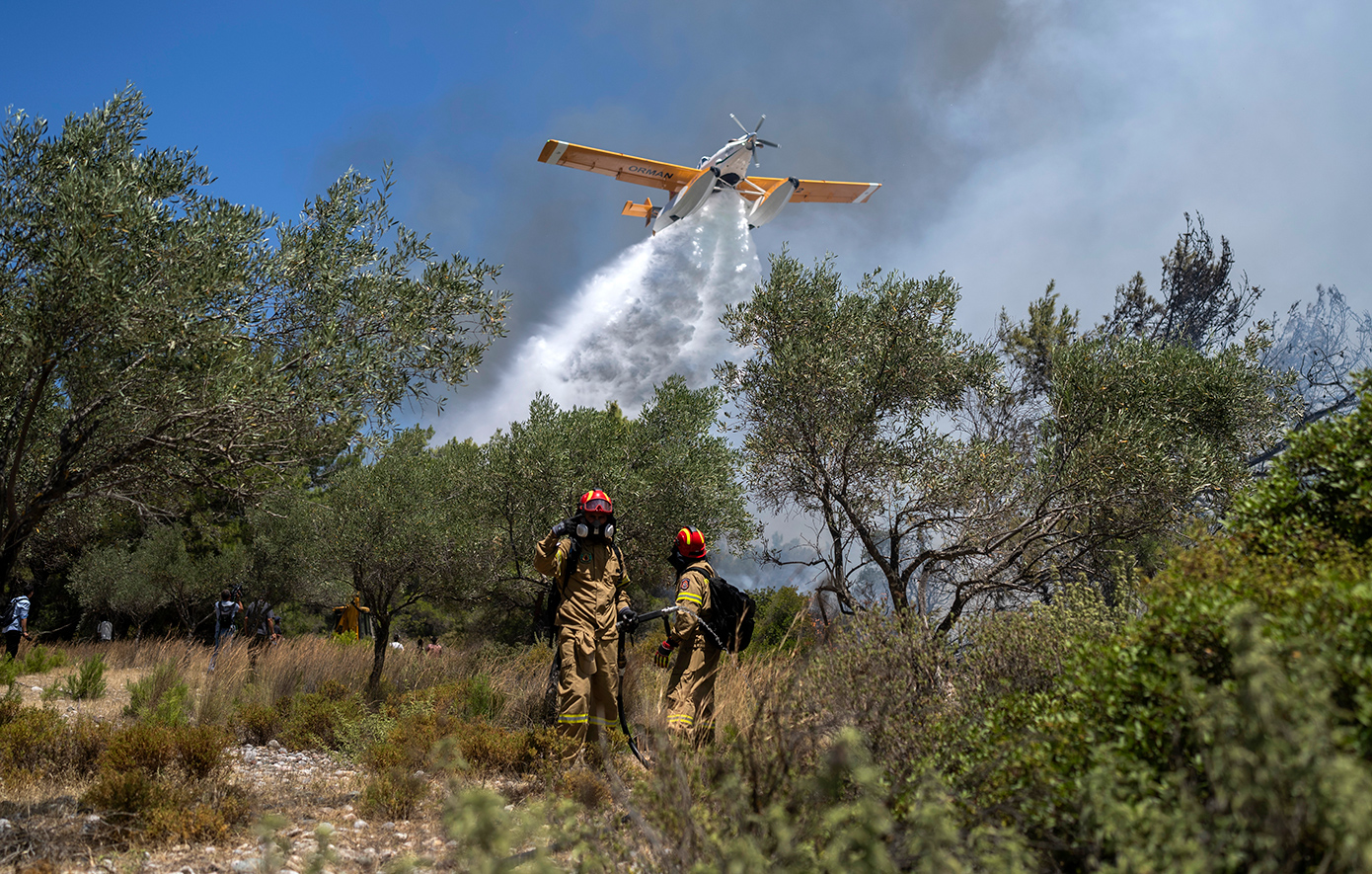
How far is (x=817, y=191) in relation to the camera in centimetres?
3631

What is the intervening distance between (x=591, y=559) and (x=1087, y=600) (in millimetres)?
3947

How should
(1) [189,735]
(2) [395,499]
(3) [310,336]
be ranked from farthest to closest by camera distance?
1. (2) [395,499]
2. (3) [310,336]
3. (1) [189,735]

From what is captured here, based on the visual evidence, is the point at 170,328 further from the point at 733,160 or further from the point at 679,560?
the point at 733,160

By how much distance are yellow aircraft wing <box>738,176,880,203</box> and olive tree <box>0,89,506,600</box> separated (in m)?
29.9

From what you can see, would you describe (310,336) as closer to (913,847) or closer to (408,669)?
(913,847)

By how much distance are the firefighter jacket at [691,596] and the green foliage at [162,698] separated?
4187 mm

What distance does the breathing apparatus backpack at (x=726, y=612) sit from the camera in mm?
6836

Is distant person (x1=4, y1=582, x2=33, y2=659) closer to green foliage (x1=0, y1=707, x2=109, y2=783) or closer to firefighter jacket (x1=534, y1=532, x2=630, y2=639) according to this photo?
green foliage (x1=0, y1=707, x2=109, y2=783)

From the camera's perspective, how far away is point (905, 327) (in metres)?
9.76

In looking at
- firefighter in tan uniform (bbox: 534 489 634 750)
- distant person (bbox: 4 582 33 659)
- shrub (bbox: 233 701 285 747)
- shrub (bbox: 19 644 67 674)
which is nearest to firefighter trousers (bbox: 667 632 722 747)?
firefighter in tan uniform (bbox: 534 489 634 750)

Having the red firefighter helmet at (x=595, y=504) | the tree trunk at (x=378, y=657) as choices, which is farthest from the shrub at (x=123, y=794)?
the tree trunk at (x=378, y=657)

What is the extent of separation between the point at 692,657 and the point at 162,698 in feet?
19.1

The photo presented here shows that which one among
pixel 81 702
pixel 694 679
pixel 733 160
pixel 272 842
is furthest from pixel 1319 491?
pixel 733 160

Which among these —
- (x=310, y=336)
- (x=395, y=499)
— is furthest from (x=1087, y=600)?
(x=395, y=499)
